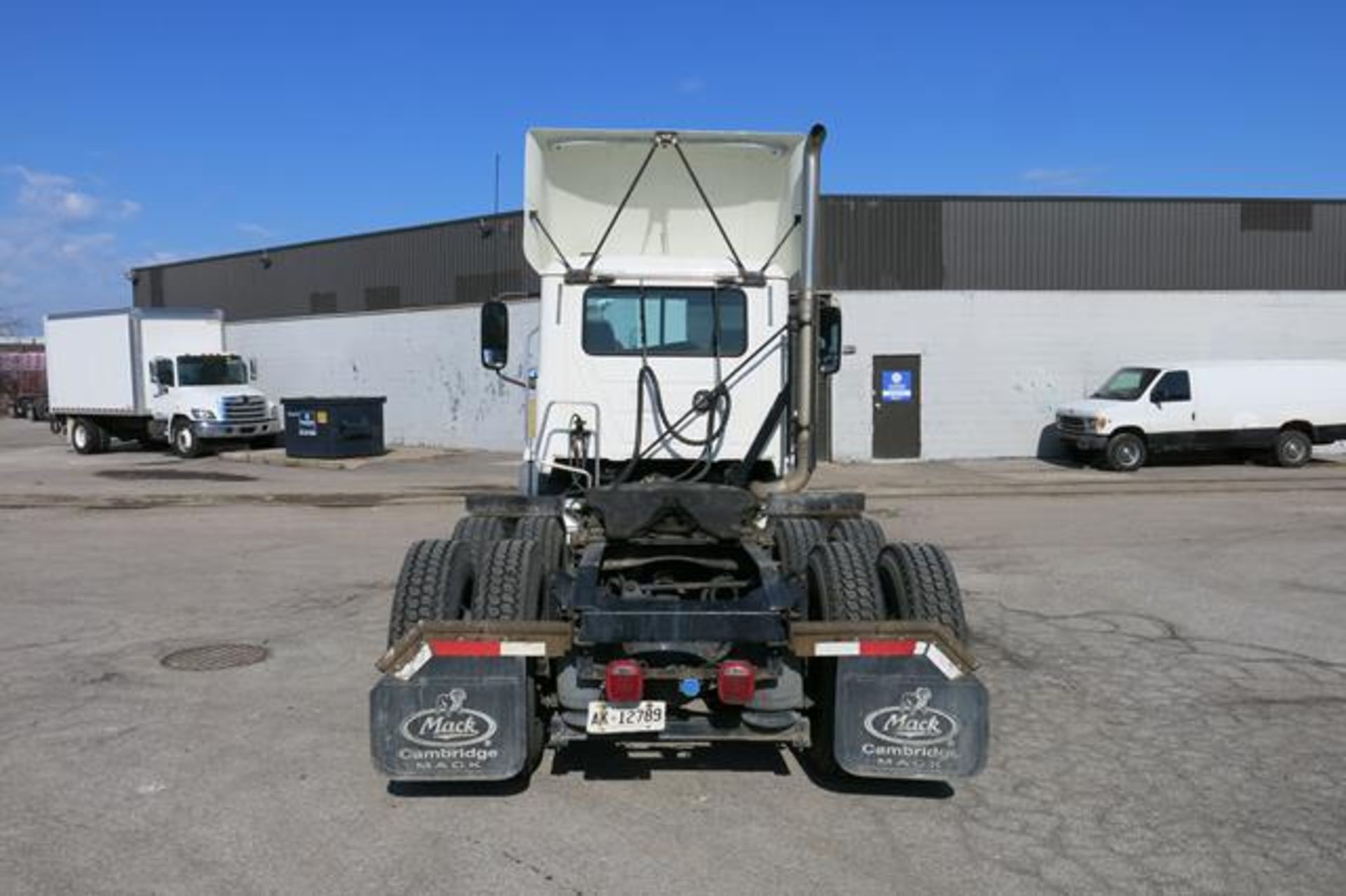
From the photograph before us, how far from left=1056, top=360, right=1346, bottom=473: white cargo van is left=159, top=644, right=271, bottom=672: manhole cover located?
56.3ft

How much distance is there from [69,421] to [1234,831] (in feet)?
98.7

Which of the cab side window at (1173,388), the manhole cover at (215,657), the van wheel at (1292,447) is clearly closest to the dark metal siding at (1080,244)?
the cab side window at (1173,388)

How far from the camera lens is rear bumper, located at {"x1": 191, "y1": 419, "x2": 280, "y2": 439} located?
81.5 feet

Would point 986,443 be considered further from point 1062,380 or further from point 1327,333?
point 1327,333

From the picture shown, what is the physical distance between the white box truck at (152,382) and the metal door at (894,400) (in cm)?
1473

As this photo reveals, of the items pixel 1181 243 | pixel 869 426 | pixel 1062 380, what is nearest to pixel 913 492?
pixel 869 426

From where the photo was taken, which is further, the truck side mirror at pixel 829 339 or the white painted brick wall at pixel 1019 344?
the white painted brick wall at pixel 1019 344

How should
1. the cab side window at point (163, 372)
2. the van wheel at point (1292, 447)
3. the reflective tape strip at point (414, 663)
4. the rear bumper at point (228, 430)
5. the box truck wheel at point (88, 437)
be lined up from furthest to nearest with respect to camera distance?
the box truck wheel at point (88, 437)
the cab side window at point (163, 372)
the rear bumper at point (228, 430)
the van wheel at point (1292, 447)
the reflective tape strip at point (414, 663)

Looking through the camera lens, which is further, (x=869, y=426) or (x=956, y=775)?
(x=869, y=426)

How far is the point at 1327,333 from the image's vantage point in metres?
23.4

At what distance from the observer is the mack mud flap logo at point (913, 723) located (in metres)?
4.36

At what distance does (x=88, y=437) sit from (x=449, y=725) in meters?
27.1

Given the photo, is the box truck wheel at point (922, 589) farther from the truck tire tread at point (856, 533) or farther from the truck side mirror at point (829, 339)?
the truck side mirror at point (829, 339)

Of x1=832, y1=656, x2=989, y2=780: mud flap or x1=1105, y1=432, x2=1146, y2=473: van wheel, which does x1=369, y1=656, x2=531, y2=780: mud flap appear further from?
x1=1105, y1=432, x2=1146, y2=473: van wheel
